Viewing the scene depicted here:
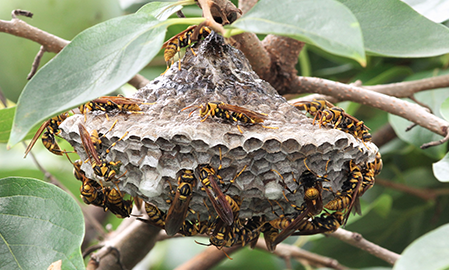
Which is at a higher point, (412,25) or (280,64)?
(412,25)

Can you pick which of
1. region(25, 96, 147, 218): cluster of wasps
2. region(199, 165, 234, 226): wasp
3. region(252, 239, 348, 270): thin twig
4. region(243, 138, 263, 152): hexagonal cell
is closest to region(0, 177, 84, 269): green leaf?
region(25, 96, 147, 218): cluster of wasps

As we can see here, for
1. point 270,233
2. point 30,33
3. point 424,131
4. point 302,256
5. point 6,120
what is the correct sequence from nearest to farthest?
point 270,233 < point 6,120 < point 30,33 < point 424,131 < point 302,256

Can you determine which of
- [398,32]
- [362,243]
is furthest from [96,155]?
[362,243]

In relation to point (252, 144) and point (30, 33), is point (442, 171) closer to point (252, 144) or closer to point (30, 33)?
point (252, 144)

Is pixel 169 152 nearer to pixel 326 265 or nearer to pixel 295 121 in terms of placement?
pixel 295 121

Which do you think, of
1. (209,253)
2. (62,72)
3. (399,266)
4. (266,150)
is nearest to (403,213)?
(209,253)

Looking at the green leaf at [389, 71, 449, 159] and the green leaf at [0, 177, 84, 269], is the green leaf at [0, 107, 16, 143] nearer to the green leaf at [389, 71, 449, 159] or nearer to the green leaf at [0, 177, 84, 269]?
the green leaf at [0, 177, 84, 269]
